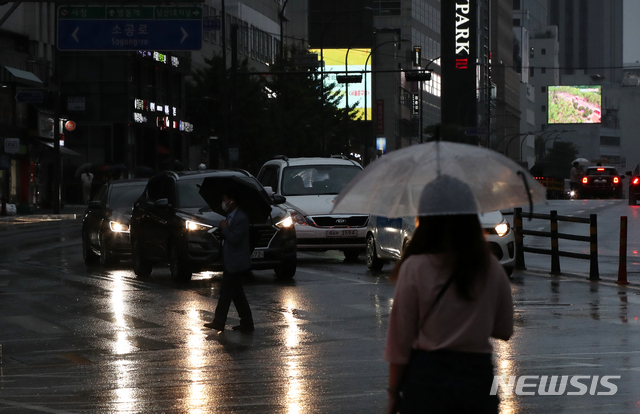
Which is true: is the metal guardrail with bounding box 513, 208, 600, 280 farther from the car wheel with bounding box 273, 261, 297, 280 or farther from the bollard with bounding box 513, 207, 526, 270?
the car wheel with bounding box 273, 261, 297, 280

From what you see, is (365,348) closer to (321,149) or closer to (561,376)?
(561,376)

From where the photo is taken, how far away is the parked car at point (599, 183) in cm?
6556

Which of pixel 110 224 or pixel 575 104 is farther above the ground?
pixel 575 104

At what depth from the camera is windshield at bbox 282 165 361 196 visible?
76.9 feet

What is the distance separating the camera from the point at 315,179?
23703mm

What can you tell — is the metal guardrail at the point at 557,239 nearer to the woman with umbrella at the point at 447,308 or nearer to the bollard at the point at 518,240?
the bollard at the point at 518,240

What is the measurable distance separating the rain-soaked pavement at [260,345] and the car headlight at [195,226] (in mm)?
869

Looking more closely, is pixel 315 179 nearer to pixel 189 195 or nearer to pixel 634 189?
pixel 189 195

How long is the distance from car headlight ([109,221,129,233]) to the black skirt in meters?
18.5

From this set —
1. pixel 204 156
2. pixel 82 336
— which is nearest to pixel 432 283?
pixel 82 336

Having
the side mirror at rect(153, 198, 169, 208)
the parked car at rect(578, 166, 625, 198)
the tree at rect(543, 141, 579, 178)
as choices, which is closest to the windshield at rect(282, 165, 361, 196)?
the side mirror at rect(153, 198, 169, 208)

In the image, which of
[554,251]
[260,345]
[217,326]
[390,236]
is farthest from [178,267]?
[260,345]

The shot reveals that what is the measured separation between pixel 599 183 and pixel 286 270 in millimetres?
49733

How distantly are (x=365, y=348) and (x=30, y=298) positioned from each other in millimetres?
6938
